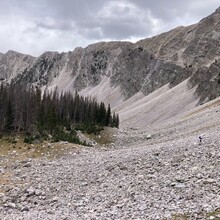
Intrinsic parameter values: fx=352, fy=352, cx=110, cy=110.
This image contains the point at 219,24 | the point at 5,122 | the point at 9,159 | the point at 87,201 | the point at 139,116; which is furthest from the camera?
the point at 219,24

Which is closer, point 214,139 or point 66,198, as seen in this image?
point 66,198

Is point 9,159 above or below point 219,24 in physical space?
below

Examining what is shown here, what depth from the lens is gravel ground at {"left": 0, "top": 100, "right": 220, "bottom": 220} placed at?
63.6 ft

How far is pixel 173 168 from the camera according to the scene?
1020 inches

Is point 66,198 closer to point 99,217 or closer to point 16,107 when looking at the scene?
point 99,217

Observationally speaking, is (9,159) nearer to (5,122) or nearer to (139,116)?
(5,122)

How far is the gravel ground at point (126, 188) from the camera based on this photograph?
Answer: 763 inches

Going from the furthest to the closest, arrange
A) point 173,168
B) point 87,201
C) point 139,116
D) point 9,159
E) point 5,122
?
point 139,116 < point 5,122 < point 9,159 < point 173,168 < point 87,201

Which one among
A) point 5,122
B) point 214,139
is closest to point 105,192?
point 214,139

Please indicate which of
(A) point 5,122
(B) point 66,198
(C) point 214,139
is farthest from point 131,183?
(A) point 5,122

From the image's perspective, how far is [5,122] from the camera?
64375 millimetres

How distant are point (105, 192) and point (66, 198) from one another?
3138mm

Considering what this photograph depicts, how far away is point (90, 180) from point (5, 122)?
39.4m

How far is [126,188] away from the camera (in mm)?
24406
